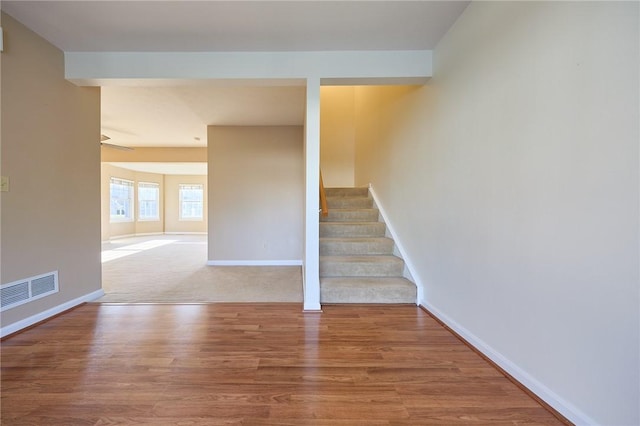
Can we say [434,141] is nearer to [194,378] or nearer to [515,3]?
[515,3]

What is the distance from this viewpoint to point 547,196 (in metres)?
1.30

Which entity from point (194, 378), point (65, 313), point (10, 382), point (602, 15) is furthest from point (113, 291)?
point (602, 15)

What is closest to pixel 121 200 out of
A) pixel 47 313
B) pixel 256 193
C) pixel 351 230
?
pixel 256 193

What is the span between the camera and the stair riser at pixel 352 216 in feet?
12.6

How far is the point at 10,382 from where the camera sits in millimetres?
1487

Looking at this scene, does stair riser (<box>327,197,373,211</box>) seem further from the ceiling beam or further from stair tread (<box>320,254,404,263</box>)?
the ceiling beam

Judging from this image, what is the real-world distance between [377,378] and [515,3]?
2.31m

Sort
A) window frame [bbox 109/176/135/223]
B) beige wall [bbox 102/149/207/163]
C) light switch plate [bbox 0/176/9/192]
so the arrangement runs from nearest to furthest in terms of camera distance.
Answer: light switch plate [bbox 0/176/9/192]
beige wall [bbox 102/149/207/163]
window frame [bbox 109/176/135/223]

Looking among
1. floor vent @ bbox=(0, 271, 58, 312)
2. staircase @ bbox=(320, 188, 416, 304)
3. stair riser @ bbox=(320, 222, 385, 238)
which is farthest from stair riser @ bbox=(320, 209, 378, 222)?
floor vent @ bbox=(0, 271, 58, 312)

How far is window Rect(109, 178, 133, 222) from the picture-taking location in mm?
8750

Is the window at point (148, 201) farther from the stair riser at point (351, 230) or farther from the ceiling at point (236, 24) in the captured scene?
the stair riser at point (351, 230)

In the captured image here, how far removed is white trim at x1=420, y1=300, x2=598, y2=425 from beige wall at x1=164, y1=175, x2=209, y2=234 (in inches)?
417

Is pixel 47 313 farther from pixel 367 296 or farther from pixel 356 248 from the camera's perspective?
pixel 356 248

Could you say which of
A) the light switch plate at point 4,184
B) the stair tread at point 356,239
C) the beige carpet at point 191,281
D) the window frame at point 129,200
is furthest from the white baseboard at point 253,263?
the window frame at point 129,200
